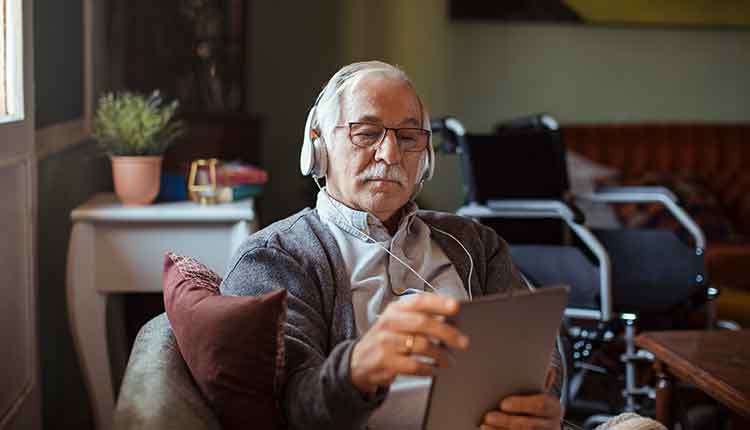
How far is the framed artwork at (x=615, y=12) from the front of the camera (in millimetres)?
4793

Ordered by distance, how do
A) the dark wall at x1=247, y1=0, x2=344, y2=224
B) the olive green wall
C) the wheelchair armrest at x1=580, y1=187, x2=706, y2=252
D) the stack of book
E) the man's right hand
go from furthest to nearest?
the dark wall at x1=247, y1=0, x2=344, y2=224 < the olive green wall < the wheelchair armrest at x1=580, y1=187, x2=706, y2=252 < the stack of book < the man's right hand

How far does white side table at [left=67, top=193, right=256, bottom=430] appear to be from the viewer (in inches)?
106

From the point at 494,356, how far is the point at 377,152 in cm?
58

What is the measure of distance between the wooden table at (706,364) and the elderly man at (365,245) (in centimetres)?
42

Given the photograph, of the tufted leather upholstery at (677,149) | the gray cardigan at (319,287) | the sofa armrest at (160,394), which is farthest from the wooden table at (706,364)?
the tufted leather upholstery at (677,149)

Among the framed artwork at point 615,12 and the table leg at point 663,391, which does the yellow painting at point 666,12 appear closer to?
the framed artwork at point 615,12

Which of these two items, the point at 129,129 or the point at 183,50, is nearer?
the point at 129,129

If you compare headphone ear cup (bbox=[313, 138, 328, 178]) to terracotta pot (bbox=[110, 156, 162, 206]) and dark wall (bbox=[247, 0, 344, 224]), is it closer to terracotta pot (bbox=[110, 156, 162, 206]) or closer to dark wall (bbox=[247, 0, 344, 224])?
terracotta pot (bbox=[110, 156, 162, 206])

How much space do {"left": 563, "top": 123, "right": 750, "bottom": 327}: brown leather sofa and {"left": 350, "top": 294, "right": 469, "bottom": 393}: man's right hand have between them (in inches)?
143

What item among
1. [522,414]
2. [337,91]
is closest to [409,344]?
[522,414]

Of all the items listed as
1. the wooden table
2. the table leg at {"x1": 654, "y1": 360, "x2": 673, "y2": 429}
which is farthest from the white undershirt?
the table leg at {"x1": 654, "y1": 360, "x2": 673, "y2": 429}

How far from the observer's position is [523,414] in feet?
4.51

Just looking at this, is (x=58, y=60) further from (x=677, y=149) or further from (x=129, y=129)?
(x=677, y=149)

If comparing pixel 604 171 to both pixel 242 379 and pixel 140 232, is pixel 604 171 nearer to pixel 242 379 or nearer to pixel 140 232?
pixel 140 232
